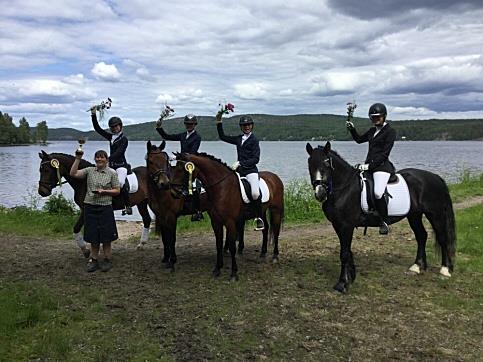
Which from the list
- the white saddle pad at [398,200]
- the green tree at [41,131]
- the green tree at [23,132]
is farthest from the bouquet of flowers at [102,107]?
the green tree at [41,131]

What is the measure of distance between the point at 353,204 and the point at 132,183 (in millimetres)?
4546

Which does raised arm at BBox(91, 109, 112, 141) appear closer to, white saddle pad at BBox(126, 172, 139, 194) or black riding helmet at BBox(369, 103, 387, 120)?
white saddle pad at BBox(126, 172, 139, 194)

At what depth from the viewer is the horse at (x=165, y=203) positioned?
7.49 metres

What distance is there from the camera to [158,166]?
24.4 ft

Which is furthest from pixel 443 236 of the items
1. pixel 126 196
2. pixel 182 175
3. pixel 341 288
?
pixel 126 196

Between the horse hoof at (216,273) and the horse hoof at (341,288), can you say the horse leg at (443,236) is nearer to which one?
the horse hoof at (341,288)

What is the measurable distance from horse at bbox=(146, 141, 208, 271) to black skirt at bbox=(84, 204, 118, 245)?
2.80ft

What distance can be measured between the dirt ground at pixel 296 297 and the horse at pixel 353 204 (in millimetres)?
336

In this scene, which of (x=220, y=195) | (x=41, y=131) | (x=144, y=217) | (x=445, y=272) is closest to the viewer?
(x=220, y=195)

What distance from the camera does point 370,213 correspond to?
743 centimetres

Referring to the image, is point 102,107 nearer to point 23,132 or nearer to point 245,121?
point 245,121

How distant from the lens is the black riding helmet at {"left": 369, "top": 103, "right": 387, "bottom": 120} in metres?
7.27

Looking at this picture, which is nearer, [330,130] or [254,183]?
[254,183]

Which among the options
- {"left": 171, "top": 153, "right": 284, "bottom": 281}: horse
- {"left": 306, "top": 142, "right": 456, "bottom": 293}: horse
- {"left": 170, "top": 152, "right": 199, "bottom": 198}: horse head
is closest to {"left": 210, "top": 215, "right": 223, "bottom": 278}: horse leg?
{"left": 171, "top": 153, "right": 284, "bottom": 281}: horse
